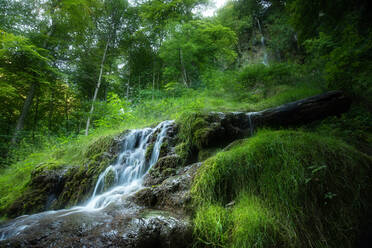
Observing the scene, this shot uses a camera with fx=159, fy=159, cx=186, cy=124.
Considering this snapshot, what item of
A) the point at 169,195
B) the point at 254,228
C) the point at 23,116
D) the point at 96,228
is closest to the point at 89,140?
the point at 169,195

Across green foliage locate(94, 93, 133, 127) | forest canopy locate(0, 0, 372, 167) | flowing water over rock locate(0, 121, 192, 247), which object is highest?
forest canopy locate(0, 0, 372, 167)

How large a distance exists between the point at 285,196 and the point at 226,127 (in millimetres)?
2449

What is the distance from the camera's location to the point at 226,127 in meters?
4.10

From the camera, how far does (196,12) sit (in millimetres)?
11734

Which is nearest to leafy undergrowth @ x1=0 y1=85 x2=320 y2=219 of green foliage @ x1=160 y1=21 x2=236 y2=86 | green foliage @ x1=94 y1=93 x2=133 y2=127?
green foliage @ x1=94 y1=93 x2=133 y2=127

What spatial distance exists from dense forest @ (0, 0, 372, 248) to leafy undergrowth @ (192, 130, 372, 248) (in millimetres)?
12

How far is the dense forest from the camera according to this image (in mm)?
1700

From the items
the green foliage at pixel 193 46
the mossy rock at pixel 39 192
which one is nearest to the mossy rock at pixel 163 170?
the mossy rock at pixel 39 192

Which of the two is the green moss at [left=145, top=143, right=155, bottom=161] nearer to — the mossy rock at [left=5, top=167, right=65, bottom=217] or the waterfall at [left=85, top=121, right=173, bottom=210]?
the waterfall at [left=85, top=121, right=173, bottom=210]

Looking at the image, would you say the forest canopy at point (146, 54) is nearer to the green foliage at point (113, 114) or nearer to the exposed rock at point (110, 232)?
the green foliage at point (113, 114)

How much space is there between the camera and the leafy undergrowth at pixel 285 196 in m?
1.54

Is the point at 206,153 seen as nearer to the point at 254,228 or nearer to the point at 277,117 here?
the point at 254,228

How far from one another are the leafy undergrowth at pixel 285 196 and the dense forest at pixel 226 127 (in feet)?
0.04

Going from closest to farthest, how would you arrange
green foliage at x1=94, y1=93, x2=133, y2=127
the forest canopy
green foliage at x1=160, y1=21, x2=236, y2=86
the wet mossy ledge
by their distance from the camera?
the wet mossy ledge
the forest canopy
green foliage at x1=94, y1=93, x2=133, y2=127
green foliage at x1=160, y1=21, x2=236, y2=86
